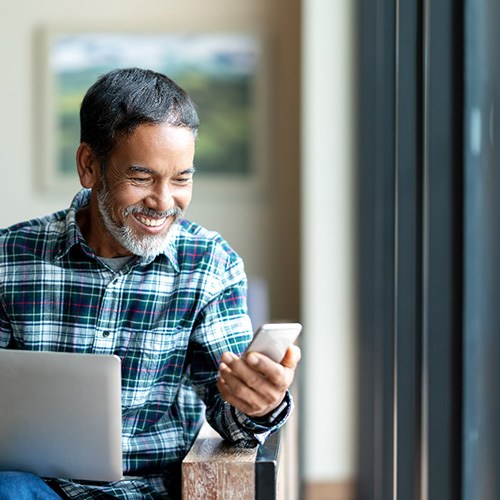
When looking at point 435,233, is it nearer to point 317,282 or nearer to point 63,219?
point 63,219

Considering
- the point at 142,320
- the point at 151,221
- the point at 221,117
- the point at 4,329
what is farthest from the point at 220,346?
the point at 221,117

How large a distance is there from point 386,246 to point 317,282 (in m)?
0.99

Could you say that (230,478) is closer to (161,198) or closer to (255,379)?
(255,379)

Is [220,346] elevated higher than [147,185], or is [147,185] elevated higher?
[147,185]

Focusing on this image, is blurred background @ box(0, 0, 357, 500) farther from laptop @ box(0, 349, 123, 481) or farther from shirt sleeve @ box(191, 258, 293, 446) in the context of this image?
laptop @ box(0, 349, 123, 481)

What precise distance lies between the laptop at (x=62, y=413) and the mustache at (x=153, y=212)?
0.29 meters

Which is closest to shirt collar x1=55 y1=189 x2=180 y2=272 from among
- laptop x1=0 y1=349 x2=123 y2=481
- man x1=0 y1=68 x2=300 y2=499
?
man x1=0 y1=68 x2=300 y2=499

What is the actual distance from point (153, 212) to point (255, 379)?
38 centimetres

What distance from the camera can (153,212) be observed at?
1660mm

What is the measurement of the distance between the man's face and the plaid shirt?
0.06 metres

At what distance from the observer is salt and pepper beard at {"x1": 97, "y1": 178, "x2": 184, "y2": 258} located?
167cm

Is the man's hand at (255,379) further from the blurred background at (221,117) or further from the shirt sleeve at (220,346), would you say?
the blurred background at (221,117)

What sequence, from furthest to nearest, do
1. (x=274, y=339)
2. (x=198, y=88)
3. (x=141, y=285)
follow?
(x=198, y=88) → (x=141, y=285) → (x=274, y=339)

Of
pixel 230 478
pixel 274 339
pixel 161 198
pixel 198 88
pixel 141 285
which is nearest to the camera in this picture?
pixel 274 339
